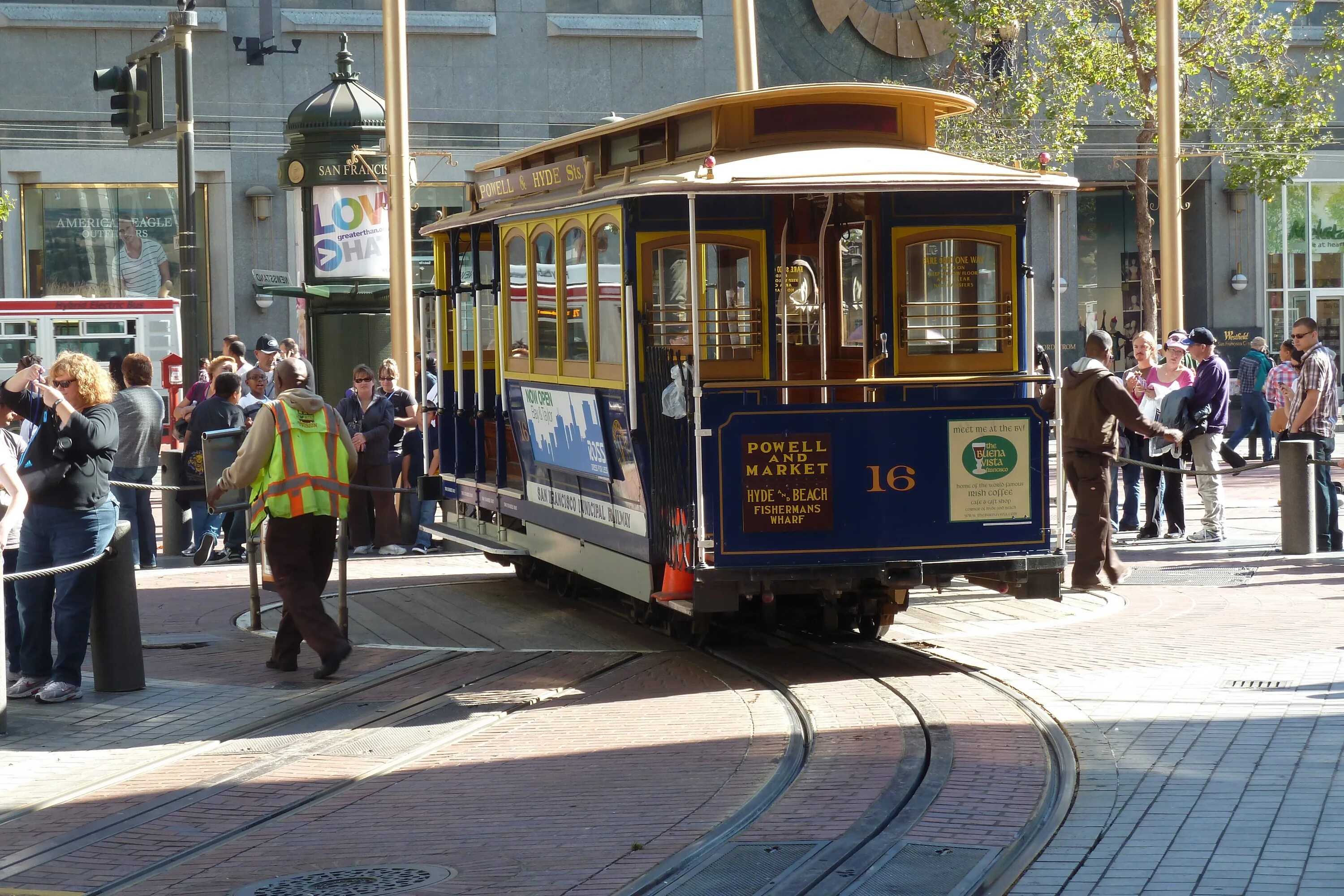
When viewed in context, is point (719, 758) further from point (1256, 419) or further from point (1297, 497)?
point (1256, 419)

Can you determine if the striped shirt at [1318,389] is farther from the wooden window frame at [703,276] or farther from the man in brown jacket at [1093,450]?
the wooden window frame at [703,276]

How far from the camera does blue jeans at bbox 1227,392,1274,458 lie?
2155 centimetres

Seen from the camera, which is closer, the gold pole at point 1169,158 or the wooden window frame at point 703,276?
the wooden window frame at point 703,276

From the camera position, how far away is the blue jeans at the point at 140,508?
14.7 m

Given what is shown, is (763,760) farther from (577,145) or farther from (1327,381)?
(1327,381)

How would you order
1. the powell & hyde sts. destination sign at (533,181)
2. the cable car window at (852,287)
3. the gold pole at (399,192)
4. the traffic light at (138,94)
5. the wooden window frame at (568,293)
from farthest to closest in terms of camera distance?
1. the traffic light at (138,94)
2. the gold pole at (399,192)
3. the powell & hyde sts. destination sign at (533,181)
4. the wooden window frame at (568,293)
5. the cable car window at (852,287)

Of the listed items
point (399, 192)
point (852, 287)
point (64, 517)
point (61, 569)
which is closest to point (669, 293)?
point (852, 287)

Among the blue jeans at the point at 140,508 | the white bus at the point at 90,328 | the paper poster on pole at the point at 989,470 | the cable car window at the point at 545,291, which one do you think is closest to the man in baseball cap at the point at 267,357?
the blue jeans at the point at 140,508

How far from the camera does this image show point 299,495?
32.8 ft

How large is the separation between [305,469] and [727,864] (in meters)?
4.66

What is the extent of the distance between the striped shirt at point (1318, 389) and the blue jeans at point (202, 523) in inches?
359

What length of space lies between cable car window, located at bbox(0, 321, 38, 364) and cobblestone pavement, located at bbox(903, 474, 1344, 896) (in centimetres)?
1967

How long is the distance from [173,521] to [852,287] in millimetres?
7997

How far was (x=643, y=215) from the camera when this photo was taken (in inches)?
400
